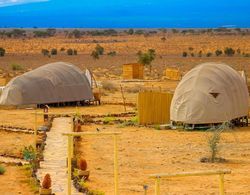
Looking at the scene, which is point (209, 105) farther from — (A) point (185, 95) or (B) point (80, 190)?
(B) point (80, 190)

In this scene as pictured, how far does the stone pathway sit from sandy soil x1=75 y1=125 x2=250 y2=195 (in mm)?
675

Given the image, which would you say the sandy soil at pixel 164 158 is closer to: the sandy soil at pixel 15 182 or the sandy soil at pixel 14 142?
the sandy soil at pixel 15 182

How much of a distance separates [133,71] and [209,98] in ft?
81.0

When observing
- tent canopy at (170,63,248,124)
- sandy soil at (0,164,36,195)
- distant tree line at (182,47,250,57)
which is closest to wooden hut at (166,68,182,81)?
tent canopy at (170,63,248,124)

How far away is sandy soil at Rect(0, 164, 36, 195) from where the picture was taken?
1878 cm

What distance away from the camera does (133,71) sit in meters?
57.4

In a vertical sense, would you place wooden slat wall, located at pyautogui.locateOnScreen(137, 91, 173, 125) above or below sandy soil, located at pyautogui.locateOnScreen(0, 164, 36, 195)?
above

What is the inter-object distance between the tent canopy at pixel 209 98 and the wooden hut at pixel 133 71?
2260cm

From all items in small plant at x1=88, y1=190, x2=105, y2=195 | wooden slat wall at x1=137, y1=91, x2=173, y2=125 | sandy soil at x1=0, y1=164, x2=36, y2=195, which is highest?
wooden slat wall at x1=137, y1=91, x2=173, y2=125

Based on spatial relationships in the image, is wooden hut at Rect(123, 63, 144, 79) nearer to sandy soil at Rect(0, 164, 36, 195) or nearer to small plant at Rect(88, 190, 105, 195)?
sandy soil at Rect(0, 164, 36, 195)

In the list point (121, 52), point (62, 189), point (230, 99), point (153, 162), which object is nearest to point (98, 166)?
point (153, 162)

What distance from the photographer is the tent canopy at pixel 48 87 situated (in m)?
40.7

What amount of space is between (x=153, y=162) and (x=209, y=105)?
31.7 feet

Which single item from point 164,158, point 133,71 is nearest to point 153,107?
point 164,158
